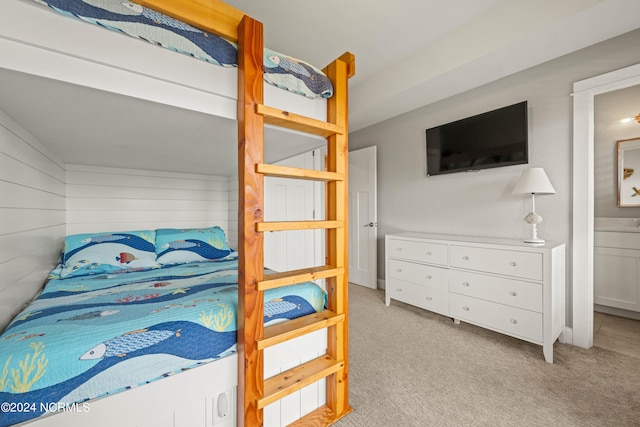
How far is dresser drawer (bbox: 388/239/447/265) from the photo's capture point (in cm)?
256

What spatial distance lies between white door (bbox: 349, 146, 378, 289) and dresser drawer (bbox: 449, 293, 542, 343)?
4.56 feet

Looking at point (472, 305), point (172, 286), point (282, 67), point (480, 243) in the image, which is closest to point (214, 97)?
point (282, 67)

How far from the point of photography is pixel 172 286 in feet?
5.01

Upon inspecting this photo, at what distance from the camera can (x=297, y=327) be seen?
1212mm

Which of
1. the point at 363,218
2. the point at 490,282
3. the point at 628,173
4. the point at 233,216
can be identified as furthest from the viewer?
the point at 363,218

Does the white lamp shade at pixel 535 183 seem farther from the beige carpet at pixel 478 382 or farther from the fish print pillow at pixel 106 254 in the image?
the fish print pillow at pixel 106 254

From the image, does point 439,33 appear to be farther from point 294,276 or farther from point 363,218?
point 294,276

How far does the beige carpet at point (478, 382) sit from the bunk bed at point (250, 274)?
0.34 metres

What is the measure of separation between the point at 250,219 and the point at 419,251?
85.2 inches

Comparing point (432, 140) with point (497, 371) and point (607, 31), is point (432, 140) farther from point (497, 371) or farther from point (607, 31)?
point (497, 371)

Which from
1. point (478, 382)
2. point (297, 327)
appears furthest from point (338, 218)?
point (478, 382)

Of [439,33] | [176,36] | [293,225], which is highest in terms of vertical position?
[439,33]

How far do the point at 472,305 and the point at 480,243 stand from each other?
0.57 m

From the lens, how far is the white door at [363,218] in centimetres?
372
